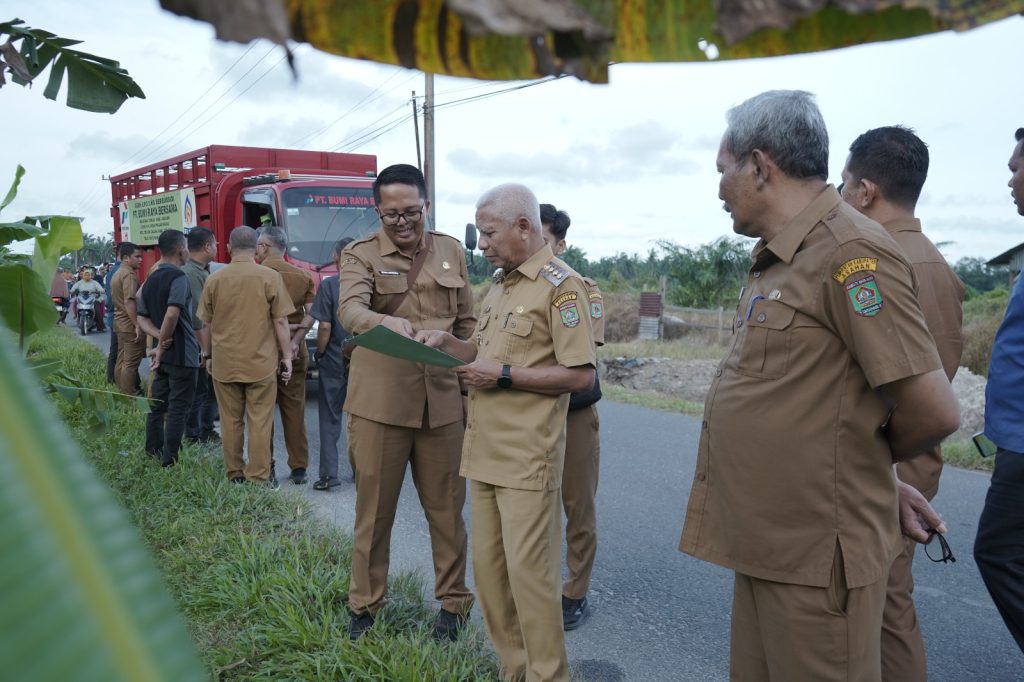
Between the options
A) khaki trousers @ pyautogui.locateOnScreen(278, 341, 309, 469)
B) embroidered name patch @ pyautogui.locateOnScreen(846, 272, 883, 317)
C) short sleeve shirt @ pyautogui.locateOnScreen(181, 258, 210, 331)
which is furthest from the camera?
short sleeve shirt @ pyautogui.locateOnScreen(181, 258, 210, 331)

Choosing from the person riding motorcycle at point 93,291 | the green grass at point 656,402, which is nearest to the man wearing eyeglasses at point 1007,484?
the green grass at point 656,402

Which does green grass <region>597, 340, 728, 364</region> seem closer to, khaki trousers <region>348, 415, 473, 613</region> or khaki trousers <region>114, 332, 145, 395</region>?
khaki trousers <region>114, 332, 145, 395</region>

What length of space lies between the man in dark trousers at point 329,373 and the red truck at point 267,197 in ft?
8.23

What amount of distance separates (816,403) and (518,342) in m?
1.20

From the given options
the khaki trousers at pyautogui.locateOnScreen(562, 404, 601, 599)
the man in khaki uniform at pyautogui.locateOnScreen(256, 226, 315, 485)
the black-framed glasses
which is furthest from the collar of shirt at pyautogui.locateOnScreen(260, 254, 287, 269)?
the black-framed glasses

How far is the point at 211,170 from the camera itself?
10.2m

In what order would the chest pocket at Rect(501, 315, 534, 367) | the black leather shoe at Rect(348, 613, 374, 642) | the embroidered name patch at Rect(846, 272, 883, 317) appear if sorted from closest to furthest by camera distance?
1. the embroidered name patch at Rect(846, 272, 883, 317)
2. the chest pocket at Rect(501, 315, 534, 367)
3. the black leather shoe at Rect(348, 613, 374, 642)

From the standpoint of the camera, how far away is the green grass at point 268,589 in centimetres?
285

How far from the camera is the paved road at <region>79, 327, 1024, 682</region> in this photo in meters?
3.26

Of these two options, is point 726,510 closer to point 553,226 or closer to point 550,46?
point 550,46

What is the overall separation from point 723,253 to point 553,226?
2266 cm

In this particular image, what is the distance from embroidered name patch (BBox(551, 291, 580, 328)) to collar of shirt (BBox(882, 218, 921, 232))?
3.57 ft

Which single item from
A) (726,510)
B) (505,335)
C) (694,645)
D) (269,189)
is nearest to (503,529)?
(505,335)

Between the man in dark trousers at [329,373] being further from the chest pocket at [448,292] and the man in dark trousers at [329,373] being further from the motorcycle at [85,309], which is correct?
the motorcycle at [85,309]
